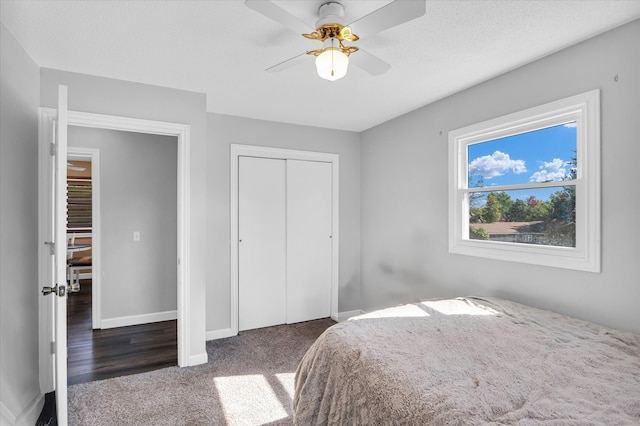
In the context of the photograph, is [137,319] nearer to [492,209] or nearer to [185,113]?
[185,113]

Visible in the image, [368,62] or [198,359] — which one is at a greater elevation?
[368,62]

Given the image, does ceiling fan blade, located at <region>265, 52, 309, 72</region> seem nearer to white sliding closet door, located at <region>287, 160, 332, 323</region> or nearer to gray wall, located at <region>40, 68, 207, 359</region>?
gray wall, located at <region>40, 68, 207, 359</region>

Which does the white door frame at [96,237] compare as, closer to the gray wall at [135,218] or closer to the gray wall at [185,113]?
the gray wall at [135,218]

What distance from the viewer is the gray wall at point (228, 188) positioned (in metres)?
3.61

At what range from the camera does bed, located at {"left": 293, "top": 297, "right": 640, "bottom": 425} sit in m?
1.18

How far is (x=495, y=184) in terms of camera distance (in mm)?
2803

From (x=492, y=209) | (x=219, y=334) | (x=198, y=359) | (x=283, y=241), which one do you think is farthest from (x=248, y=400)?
(x=492, y=209)

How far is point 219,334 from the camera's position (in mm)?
3598

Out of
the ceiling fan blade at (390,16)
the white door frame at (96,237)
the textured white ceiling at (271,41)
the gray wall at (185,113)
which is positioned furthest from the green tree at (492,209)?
the white door frame at (96,237)

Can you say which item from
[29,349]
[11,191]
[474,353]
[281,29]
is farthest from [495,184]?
[29,349]

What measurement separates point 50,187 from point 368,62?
7.64 ft

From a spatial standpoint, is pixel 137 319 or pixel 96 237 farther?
pixel 137 319

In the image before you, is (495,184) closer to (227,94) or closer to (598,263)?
(598,263)

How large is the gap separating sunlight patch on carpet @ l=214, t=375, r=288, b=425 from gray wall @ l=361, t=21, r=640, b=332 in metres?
1.72
